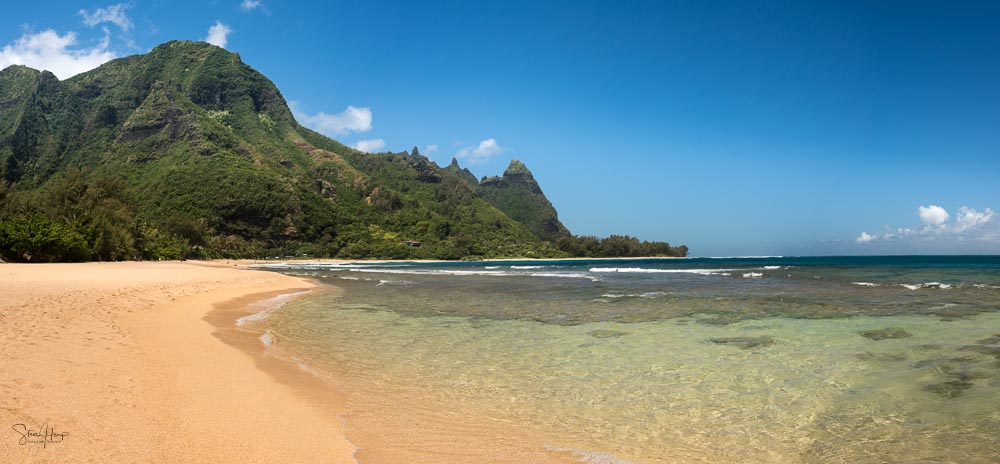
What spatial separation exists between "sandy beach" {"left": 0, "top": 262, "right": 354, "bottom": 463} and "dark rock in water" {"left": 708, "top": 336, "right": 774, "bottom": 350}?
11.1 m

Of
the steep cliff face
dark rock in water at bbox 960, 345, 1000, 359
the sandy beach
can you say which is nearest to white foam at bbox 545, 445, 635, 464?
the sandy beach

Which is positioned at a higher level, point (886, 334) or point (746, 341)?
point (886, 334)

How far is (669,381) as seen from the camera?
10.4 m

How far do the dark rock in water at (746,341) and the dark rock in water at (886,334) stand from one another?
3.06 meters

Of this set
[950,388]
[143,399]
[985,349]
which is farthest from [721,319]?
[143,399]

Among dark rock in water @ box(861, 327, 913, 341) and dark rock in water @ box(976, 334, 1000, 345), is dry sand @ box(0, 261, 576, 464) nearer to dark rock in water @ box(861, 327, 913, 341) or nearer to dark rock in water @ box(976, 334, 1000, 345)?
Answer: dark rock in water @ box(861, 327, 913, 341)

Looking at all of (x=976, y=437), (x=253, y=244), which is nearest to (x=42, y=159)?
(x=253, y=244)

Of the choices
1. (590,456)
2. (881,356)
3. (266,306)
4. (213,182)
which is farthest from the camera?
(213,182)

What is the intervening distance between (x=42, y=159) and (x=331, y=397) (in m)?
236

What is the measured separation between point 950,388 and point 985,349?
529 cm

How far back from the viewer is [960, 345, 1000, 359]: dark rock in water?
40.6 ft
